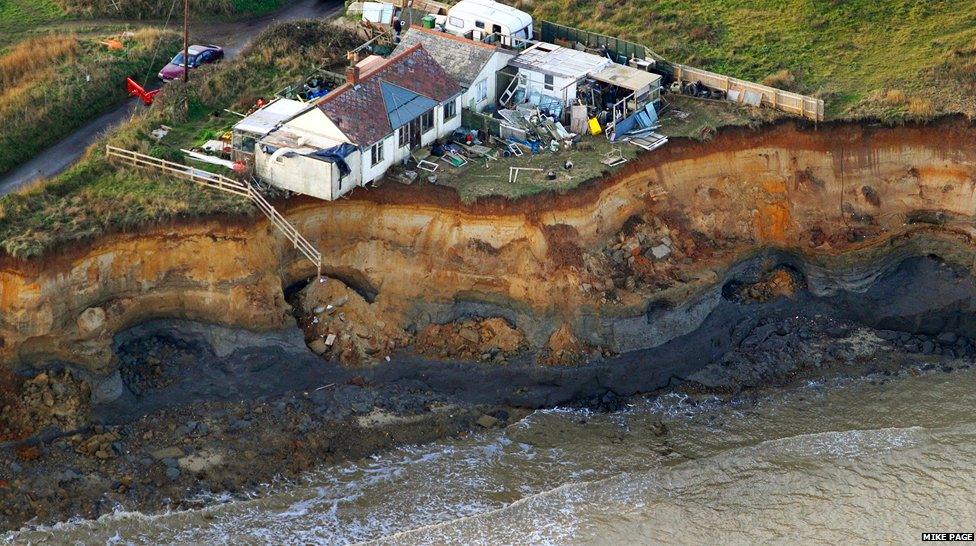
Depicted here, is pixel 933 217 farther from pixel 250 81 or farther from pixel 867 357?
pixel 250 81

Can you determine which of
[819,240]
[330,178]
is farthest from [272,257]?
[819,240]

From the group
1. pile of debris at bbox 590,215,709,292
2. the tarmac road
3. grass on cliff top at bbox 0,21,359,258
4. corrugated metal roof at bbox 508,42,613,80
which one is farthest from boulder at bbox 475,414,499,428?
the tarmac road

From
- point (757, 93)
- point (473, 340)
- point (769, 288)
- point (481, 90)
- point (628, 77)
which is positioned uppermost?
point (628, 77)

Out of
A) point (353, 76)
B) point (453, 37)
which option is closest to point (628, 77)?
point (453, 37)

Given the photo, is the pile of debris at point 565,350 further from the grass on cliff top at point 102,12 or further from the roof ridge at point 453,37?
the grass on cliff top at point 102,12

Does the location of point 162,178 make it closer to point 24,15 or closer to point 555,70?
point 555,70

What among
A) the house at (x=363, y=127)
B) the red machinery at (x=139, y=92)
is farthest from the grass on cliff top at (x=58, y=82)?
the house at (x=363, y=127)
